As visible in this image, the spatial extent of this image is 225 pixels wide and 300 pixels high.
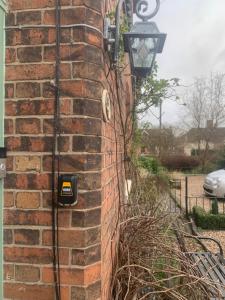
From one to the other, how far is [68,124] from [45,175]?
0.30 meters

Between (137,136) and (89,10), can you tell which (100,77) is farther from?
(137,136)

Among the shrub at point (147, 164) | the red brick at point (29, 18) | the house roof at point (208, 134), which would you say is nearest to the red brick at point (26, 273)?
the red brick at point (29, 18)

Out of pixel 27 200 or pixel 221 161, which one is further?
pixel 221 161

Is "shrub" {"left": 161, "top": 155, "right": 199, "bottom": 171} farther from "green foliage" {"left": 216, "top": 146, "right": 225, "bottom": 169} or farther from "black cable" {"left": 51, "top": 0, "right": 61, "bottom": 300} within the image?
"black cable" {"left": 51, "top": 0, "right": 61, "bottom": 300}

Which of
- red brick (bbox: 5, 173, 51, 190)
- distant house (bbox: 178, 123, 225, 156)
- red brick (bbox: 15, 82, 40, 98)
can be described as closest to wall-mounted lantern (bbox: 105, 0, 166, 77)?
red brick (bbox: 15, 82, 40, 98)

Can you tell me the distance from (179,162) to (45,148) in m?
23.5

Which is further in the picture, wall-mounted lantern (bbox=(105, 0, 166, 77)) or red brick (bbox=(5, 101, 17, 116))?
wall-mounted lantern (bbox=(105, 0, 166, 77))

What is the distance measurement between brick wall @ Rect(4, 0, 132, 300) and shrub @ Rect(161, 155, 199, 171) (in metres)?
22.6

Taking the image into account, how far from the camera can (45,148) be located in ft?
6.60

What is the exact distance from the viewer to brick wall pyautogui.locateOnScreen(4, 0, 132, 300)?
6.53 feet

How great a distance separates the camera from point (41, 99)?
2.03m

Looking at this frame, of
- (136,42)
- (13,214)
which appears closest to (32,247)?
(13,214)

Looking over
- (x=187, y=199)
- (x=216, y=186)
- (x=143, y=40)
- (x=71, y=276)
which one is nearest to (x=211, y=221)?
(x=187, y=199)

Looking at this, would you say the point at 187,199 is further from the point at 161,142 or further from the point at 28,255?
the point at 161,142
